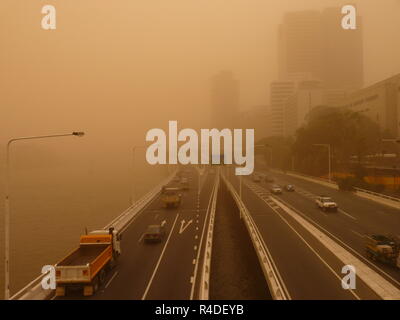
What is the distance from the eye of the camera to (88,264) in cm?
2141

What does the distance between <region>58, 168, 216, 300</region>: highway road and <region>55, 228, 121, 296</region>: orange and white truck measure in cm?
67

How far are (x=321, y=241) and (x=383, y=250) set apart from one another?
649cm

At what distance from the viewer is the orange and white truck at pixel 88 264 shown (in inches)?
842

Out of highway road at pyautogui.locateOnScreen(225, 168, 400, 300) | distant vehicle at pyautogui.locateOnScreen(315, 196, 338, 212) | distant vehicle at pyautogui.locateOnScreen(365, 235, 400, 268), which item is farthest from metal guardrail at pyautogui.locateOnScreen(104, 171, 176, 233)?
distant vehicle at pyautogui.locateOnScreen(315, 196, 338, 212)

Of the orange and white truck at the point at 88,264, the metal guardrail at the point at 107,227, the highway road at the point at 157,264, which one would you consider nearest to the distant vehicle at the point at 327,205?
the highway road at the point at 157,264

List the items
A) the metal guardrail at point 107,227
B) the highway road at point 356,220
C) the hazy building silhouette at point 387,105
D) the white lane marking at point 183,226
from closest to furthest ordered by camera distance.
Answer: the metal guardrail at point 107,227
the highway road at point 356,220
the white lane marking at point 183,226
the hazy building silhouette at point 387,105

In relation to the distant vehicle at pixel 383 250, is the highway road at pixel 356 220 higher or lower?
lower

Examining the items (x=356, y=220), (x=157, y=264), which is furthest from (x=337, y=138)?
(x=157, y=264)

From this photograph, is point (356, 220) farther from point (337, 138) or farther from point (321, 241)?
point (337, 138)

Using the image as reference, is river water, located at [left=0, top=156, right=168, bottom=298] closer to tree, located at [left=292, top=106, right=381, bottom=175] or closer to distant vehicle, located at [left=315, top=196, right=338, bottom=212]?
distant vehicle, located at [left=315, top=196, right=338, bottom=212]

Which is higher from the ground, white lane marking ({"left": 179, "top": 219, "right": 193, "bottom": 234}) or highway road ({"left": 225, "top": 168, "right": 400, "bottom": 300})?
highway road ({"left": 225, "top": 168, "right": 400, "bottom": 300})

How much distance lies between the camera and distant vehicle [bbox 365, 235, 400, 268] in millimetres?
26108

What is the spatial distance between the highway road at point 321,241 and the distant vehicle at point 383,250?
2.32ft

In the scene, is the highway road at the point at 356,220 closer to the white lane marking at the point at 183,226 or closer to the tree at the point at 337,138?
the white lane marking at the point at 183,226
